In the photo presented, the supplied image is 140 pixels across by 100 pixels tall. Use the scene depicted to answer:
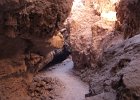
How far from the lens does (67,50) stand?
744 inches

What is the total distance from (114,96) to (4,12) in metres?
4.09

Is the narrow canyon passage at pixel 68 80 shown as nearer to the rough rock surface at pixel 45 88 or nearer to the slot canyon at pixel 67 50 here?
the slot canyon at pixel 67 50

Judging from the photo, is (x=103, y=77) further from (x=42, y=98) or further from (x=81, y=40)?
(x=81, y=40)

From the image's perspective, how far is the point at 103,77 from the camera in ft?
14.0

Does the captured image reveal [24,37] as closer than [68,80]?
Yes

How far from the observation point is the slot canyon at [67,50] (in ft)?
12.6

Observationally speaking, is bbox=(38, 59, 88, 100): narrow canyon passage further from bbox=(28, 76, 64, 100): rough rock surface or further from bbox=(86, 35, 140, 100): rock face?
bbox=(86, 35, 140, 100): rock face

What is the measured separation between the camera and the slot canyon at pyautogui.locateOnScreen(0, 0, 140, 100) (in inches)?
151

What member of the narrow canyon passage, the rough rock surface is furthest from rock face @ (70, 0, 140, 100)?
the rough rock surface

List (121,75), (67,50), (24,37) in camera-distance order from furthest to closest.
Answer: (67,50) → (24,37) → (121,75)

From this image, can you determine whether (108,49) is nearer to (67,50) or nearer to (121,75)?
(121,75)

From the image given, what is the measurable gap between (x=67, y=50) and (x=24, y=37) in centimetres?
1119

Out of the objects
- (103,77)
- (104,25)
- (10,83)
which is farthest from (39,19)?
(104,25)

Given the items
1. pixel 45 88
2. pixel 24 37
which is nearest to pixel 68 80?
pixel 45 88
